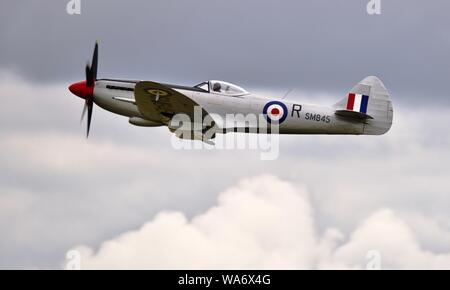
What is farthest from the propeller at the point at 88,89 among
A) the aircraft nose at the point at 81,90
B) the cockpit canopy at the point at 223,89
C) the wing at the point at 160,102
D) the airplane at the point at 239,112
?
the cockpit canopy at the point at 223,89

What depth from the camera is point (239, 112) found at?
33.0 meters

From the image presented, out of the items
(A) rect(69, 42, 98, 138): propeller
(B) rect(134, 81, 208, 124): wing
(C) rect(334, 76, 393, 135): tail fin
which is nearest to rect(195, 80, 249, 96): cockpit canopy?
(B) rect(134, 81, 208, 124): wing

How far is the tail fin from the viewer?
3319 centimetres

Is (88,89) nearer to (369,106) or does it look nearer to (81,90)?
(81,90)

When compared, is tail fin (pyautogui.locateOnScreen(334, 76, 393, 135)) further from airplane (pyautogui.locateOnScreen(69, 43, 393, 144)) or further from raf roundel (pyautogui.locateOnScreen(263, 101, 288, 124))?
raf roundel (pyautogui.locateOnScreen(263, 101, 288, 124))

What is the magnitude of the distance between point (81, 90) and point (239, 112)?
537 centimetres

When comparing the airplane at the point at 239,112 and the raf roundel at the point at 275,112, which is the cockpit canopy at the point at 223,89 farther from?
the raf roundel at the point at 275,112

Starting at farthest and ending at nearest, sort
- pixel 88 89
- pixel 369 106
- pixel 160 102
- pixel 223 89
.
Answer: pixel 88 89 < pixel 369 106 < pixel 223 89 < pixel 160 102

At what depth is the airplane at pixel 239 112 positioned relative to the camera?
32.6m

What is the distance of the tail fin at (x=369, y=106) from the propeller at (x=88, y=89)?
25.1 ft

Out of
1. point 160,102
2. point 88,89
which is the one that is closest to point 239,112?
point 160,102
